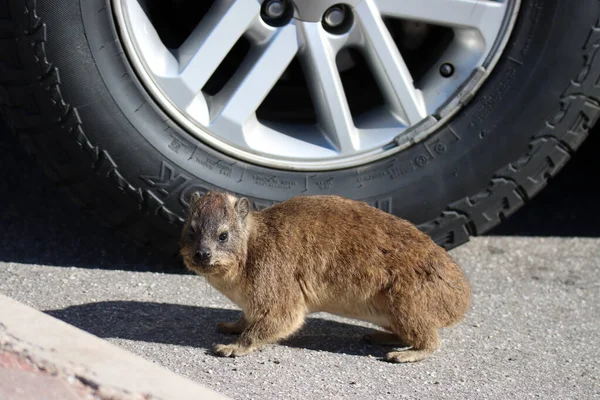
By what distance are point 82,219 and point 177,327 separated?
1246 mm

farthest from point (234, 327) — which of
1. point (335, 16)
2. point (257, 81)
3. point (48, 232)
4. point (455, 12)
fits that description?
point (455, 12)

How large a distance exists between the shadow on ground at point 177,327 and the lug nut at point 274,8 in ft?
4.32

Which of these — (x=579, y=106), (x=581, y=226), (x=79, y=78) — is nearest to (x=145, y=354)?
(x=79, y=78)

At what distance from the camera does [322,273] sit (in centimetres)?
362

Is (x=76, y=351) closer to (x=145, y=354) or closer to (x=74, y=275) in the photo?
(x=145, y=354)

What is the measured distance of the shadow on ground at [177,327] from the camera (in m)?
3.58

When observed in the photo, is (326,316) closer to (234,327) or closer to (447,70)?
(234,327)

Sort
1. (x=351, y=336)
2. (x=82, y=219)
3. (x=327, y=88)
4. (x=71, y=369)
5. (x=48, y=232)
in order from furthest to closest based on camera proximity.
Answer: (x=82, y=219)
(x=48, y=232)
(x=327, y=88)
(x=351, y=336)
(x=71, y=369)

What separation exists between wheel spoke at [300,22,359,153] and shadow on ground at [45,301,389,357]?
858 mm

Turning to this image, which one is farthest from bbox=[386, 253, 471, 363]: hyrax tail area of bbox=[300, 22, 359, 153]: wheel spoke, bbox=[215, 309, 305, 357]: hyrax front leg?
bbox=[300, 22, 359, 153]: wheel spoke

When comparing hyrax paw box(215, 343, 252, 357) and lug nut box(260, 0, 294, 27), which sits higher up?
lug nut box(260, 0, 294, 27)

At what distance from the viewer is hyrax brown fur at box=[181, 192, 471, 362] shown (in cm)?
356

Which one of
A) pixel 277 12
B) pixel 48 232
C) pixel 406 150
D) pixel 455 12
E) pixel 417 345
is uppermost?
pixel 455 12

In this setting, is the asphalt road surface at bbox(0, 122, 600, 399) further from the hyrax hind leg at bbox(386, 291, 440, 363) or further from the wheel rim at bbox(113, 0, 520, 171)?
the wheel rim at bbox(113, 0, 520, 171)
